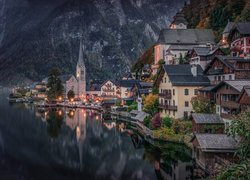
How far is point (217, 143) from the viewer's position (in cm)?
3709

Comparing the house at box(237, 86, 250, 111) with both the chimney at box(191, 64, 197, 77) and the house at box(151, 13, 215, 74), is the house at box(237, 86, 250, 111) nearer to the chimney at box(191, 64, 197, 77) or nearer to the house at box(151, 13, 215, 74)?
the chimney at box(191, 64, 197, 77)

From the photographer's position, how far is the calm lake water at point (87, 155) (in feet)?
132

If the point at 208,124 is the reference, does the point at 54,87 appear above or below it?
above

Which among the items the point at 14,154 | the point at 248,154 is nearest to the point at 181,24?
the point at 14,154

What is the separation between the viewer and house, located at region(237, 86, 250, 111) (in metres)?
39.7

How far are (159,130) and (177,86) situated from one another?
29.8 feet

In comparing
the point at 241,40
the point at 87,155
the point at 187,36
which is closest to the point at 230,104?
the point at 87,155

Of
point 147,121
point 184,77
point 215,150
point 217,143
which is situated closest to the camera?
point 215,150

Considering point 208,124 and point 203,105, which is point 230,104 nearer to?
point 208,124

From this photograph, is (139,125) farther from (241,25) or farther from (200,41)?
(200,41)

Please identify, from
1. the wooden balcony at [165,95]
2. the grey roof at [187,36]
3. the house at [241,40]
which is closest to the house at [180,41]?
the grey roof at [187,36]

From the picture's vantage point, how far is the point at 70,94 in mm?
153375

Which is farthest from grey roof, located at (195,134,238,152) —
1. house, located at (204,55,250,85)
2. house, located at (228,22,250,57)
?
house, located at (228,22,250,57)

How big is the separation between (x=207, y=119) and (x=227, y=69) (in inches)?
508
